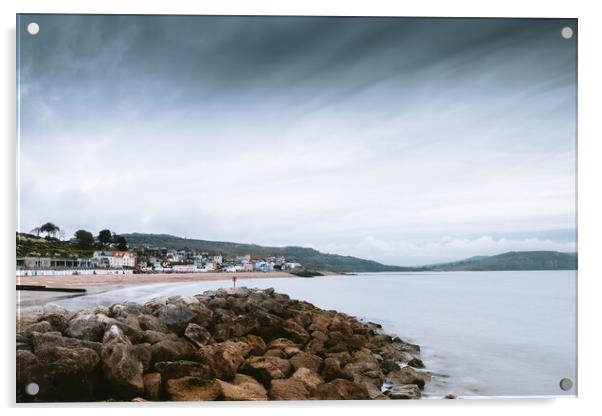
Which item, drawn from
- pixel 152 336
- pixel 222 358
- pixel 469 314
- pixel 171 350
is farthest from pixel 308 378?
pixel 469 314

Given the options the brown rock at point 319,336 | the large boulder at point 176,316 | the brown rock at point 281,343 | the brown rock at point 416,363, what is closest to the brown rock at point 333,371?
the brown rock at point 319,336

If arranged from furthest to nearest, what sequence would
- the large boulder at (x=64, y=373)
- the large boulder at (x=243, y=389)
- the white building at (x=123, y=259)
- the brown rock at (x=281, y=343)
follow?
the brown rock at (x=281, y=343), the white building at (x=123, y=259), the large boulder at (x=243, y=389), the large boulder at (x=64, y=373)

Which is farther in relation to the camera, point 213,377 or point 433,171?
point 433,171

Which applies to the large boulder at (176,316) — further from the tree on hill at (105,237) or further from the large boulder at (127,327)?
the tree on hill at (105,237)

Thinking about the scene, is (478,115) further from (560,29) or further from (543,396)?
(543,396)


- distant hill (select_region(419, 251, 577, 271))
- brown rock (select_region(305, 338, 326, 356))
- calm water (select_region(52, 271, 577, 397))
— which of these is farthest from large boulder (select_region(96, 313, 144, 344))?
distant hill (select_region(419, 251, 577, 271))

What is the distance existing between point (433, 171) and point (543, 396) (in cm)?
139

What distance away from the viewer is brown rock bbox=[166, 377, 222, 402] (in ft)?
8.90

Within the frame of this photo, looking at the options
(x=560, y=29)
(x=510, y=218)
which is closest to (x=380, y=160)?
(x=510, y=218)

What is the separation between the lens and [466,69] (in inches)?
116

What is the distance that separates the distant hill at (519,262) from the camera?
289 cm

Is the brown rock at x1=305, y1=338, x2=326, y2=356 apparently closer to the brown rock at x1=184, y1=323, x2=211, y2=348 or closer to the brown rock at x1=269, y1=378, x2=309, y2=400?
the brown rock at x1=269, y1=378, x2=309, y2=400

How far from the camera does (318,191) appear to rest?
2.97 metres

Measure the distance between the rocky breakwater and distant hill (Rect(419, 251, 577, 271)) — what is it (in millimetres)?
551
